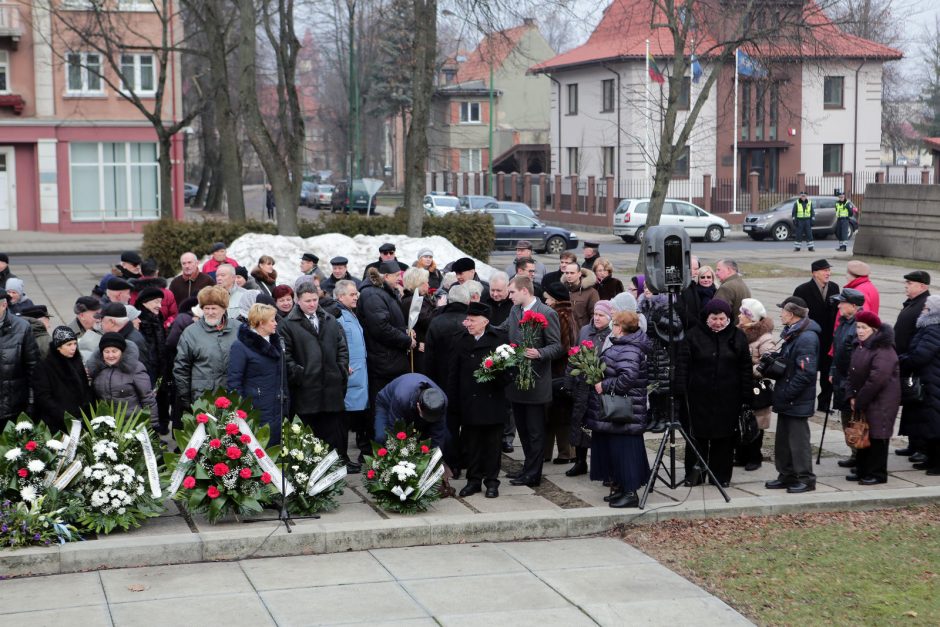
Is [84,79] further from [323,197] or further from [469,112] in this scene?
[469,112]

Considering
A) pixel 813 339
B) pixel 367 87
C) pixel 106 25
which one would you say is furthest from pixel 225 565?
pixel 367 87

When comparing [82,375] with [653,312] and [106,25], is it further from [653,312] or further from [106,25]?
[106,25]

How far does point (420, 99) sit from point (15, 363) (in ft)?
59.0

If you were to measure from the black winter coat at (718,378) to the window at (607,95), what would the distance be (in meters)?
46.6

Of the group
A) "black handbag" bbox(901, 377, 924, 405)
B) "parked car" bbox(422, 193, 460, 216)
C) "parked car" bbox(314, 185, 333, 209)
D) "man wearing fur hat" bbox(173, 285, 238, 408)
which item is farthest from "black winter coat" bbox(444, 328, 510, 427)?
"parked car" bbox(314, 185, 333, 209)

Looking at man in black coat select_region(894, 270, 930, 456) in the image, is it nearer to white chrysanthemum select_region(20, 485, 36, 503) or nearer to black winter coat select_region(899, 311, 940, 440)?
black winter coat select_region(899, 311, 940, 440)

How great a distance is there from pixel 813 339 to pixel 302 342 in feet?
14.4

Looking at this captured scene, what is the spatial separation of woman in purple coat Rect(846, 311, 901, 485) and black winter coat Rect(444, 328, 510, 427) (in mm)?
3107

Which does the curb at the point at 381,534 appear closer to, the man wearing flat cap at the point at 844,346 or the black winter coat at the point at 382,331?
the man wearing flat cap at the point at 844,346

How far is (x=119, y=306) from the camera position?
10.0m

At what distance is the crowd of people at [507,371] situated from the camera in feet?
31.0

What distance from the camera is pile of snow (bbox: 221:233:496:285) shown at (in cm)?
2259

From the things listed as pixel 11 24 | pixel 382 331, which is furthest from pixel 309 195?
pixel 382 331

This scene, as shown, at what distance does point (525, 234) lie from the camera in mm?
38125
